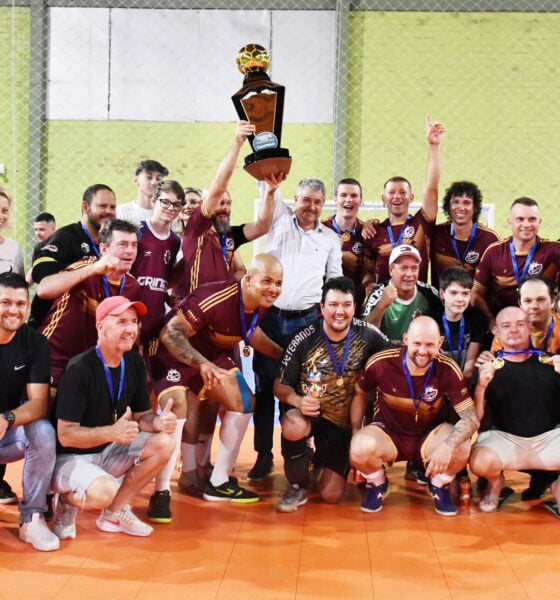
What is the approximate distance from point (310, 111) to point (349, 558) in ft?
30.0

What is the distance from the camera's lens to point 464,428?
15.7 feet

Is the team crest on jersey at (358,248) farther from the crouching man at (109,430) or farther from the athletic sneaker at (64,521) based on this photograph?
the athletic sneaker at (64,521)

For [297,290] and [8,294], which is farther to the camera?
[297,290]

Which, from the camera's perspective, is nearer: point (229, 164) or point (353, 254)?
point (229, 164)

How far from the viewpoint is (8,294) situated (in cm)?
422

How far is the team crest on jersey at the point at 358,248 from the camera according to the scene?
20.7ft

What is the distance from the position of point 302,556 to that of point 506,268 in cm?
265

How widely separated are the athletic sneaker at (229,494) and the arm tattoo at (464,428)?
1271 mm

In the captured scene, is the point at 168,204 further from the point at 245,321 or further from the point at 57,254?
the point at 245,321

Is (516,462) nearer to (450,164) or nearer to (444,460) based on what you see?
(444,460)

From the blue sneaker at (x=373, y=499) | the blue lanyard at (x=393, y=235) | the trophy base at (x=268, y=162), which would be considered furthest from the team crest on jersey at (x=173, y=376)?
the blue lanyard at (x=393, y=235)

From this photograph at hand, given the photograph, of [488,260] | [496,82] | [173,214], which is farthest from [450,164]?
[173,214]

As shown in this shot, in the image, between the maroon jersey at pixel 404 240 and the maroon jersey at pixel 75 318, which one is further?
the maroon jersey at pixel 404 240

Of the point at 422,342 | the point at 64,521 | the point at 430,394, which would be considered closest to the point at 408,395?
the point at 430,394
